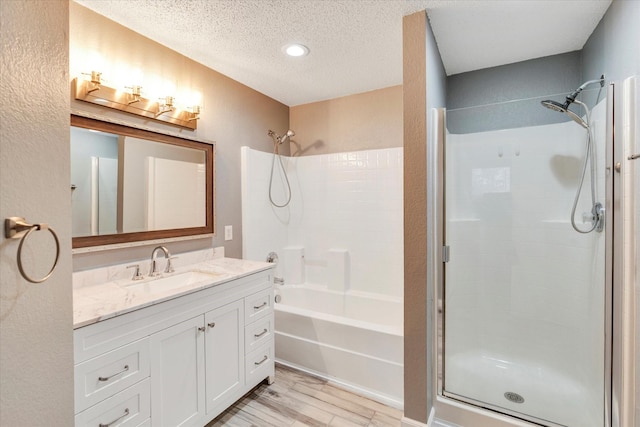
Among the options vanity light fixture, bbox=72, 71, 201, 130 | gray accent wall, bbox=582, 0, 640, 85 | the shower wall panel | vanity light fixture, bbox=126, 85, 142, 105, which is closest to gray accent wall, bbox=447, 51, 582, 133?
gray accent wall, bbox=582, 0, 640, 85

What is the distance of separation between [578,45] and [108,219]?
3.26m

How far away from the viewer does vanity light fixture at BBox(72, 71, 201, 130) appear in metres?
1.58

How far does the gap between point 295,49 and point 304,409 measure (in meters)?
2.40

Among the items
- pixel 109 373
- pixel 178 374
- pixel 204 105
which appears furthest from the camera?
pixel 204 105

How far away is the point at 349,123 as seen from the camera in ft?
9.71


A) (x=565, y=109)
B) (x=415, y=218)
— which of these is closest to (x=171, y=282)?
(x=415, y=218)

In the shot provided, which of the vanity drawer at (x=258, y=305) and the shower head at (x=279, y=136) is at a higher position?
the shower head at (x=279, y=136)

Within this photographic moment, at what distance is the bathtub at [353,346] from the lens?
197cm

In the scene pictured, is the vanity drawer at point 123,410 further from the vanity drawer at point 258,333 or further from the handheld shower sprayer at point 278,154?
the handheld shower sprayer at point 278,154

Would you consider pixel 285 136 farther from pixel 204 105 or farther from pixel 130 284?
pixel 130 284

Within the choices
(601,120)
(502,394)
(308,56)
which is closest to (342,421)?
(502,394)

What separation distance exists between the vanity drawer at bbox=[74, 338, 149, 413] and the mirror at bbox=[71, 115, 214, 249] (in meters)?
0.68

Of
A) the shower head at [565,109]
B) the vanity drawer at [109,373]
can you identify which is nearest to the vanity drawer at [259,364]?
the vanity drawer at [109,373]

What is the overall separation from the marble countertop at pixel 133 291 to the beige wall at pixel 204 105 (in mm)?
171
